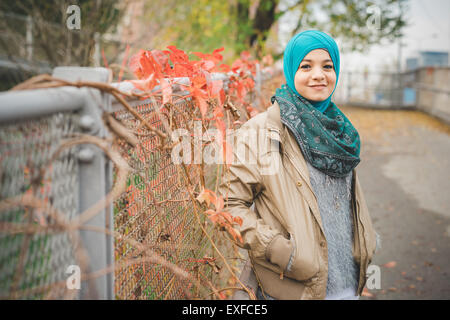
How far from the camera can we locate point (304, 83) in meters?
2.12

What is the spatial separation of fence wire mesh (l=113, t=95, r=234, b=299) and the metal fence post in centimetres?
15

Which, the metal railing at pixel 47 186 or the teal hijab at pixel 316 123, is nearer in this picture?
the metal railing at pixel 47 186

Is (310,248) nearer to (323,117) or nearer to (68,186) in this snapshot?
(323,117)

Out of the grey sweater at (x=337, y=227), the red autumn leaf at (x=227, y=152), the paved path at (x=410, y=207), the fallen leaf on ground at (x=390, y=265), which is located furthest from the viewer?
the fallen leaf on ground at (x=390, y=265)

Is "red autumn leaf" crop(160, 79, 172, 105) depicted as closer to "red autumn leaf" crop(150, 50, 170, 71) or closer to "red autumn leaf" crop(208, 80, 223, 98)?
"red autumn leaf" crop(150, 50, 170, 71)

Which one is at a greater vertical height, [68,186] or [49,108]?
[49,108]

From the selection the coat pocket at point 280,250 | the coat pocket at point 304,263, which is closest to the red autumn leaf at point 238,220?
the coat pocket at point 280,250

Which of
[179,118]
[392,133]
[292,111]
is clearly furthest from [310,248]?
[392,133]

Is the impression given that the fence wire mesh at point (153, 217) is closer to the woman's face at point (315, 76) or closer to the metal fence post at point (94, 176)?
the metal fence post at point (94, 176)

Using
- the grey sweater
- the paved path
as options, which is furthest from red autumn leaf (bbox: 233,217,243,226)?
the paved path

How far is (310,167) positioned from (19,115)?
154cm

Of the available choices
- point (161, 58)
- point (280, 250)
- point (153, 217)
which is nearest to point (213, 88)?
point (161, 58)

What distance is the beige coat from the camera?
A: 1.83 m

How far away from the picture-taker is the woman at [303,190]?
186cm
